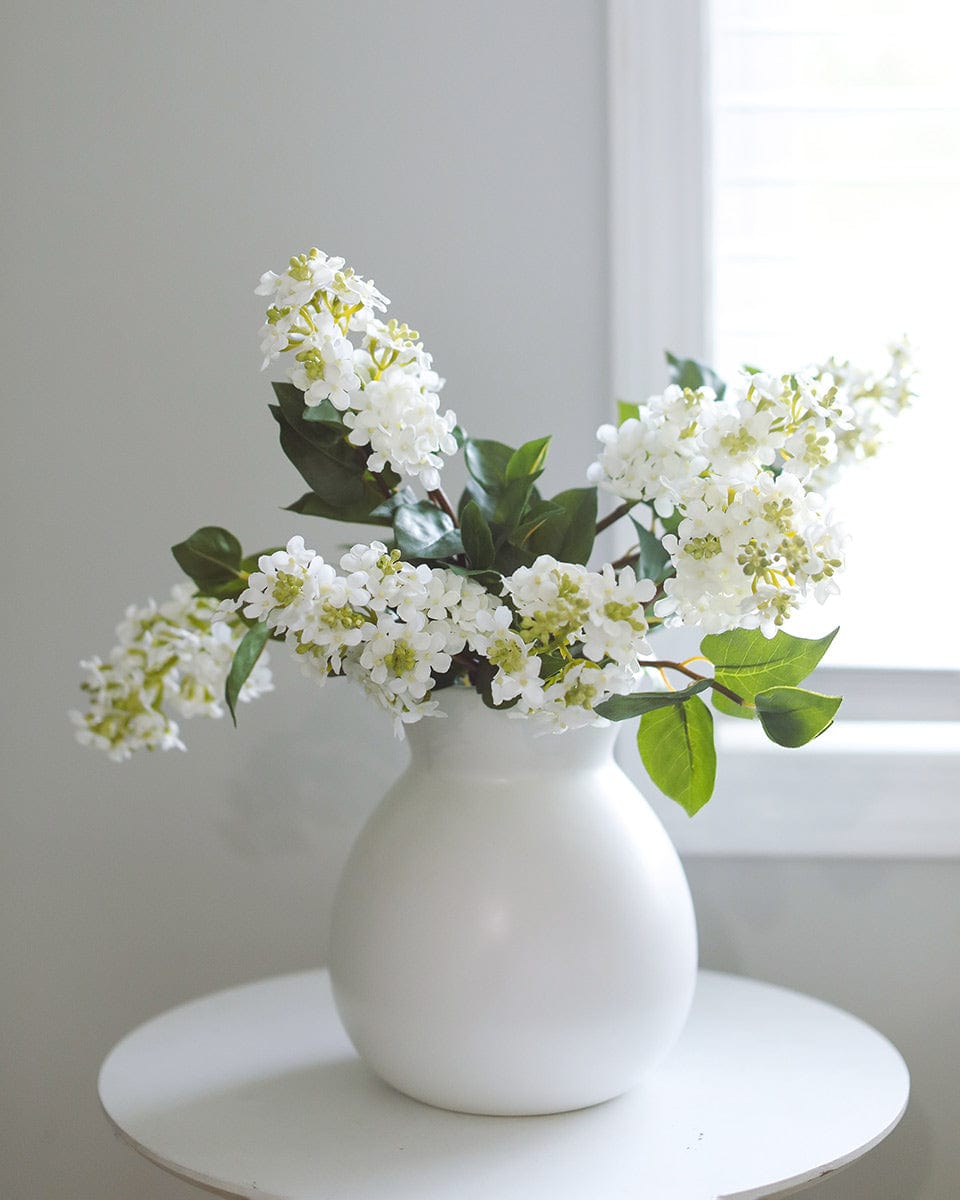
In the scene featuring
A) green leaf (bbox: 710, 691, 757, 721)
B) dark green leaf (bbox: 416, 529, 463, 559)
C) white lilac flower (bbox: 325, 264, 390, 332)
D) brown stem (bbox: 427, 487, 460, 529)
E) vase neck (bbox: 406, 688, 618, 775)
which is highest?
white lilac flower (bbox: 325, 264, 390, 332)

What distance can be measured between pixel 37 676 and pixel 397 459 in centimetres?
70

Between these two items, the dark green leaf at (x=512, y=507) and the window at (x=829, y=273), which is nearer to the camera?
the dark green leaf at (x=512, y=507)

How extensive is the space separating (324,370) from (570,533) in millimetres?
197

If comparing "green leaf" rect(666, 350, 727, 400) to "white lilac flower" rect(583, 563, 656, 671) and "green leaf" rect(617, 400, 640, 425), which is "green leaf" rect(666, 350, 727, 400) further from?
"white lilac flower" rect(583, 563, 656, 671)

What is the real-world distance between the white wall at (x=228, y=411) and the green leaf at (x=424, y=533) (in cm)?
43

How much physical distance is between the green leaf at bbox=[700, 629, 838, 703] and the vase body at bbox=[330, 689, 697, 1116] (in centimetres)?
12

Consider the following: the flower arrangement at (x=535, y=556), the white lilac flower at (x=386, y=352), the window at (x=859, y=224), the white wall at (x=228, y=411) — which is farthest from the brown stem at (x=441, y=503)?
the window at (x=859, y=224)

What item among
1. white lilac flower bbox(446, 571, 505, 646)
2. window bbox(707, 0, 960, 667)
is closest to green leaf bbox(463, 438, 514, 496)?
white lilac flower bbox(446, 571, 505, 646)

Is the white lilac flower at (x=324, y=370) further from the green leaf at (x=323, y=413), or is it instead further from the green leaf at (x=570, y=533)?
the green leaf at (x=570, y=533)

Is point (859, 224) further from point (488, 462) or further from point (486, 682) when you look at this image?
point (486, 682)

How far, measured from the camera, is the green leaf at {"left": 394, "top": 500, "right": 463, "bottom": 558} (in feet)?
2.47

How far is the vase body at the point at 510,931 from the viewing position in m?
0.76

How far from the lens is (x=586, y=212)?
1.18 m

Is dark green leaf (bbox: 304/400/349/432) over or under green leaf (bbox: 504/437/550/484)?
over
